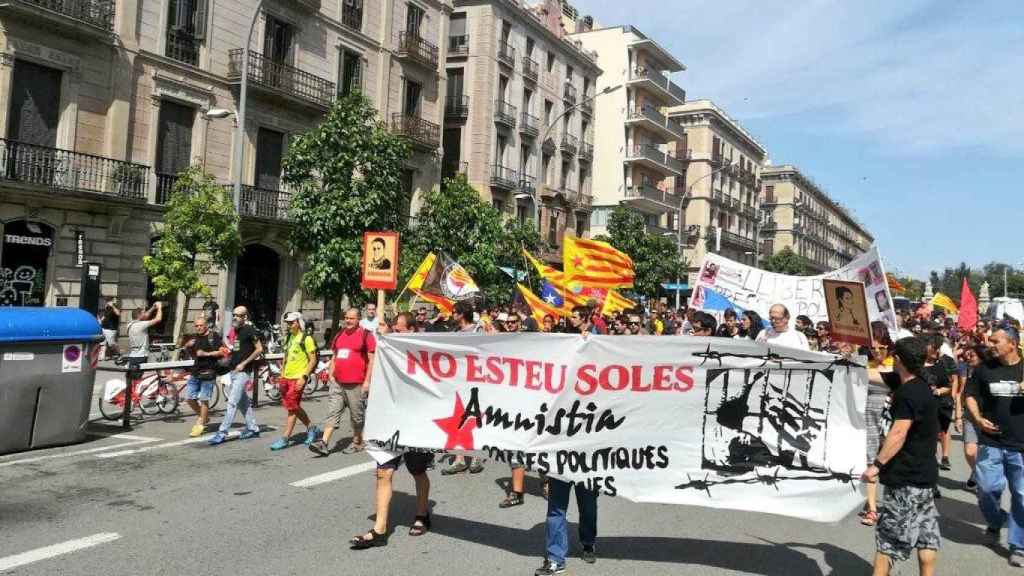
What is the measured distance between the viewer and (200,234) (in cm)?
1745

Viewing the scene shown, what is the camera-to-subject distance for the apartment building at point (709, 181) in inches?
2387

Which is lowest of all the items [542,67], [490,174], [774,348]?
[774,348]

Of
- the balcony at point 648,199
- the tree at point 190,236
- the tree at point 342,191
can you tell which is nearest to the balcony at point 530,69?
the balcony at point 648,199

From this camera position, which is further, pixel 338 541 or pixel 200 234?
pixel 200 234

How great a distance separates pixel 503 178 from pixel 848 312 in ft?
102

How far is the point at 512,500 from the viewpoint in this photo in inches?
272

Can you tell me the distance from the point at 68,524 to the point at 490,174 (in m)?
31.9

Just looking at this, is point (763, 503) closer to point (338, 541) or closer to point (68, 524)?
point (338, 541)

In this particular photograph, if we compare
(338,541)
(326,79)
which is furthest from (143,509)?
(326,79)

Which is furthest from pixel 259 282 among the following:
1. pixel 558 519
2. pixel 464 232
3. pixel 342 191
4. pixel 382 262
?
pixel 558 519

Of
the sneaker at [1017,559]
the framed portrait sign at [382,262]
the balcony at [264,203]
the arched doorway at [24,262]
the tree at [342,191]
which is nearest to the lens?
the sneaker at [1017,559]

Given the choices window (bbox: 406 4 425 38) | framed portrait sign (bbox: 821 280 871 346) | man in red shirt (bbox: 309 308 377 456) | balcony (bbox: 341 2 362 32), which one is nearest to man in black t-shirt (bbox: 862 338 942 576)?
framed portrait sign (bbox: 821 280 871 346)

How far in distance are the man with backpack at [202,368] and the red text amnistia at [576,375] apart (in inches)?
219

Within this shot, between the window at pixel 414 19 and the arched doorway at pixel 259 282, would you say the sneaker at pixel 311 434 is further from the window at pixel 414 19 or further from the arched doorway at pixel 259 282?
the window at pixel 414 19
